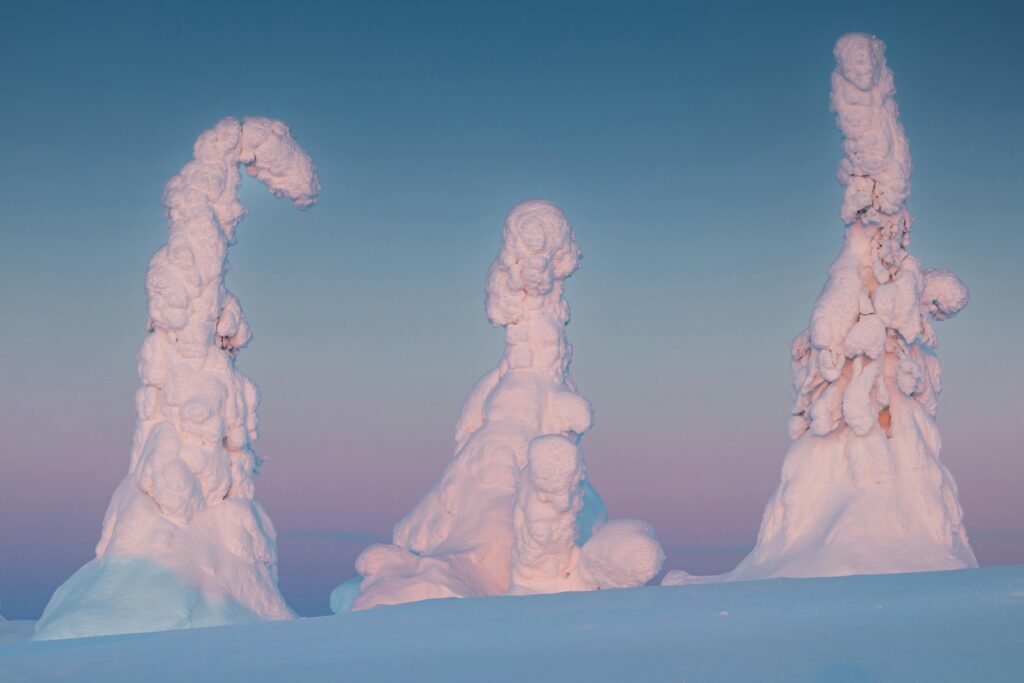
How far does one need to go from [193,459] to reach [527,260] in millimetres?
5277

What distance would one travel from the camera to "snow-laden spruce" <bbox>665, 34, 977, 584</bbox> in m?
16.5

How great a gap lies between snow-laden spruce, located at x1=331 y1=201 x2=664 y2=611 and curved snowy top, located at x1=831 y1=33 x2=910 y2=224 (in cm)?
429

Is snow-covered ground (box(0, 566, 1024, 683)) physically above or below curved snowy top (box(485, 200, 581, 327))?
below

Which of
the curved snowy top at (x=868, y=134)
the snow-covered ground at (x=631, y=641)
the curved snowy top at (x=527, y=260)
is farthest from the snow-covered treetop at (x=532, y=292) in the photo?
the snow-covered ground at (x=631, y=641)

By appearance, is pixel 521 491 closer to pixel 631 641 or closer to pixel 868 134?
pixel 868 134

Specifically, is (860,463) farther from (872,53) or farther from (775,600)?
(775,600)

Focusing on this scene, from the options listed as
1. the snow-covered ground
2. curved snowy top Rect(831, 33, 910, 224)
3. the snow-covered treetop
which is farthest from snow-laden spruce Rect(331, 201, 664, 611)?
the snow-covered ground

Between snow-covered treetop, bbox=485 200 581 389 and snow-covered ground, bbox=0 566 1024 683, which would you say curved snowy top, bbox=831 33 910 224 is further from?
snow-covered ground, bbox=0 566 1024 683

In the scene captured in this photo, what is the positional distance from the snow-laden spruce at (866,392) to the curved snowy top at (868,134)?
0.01 meters

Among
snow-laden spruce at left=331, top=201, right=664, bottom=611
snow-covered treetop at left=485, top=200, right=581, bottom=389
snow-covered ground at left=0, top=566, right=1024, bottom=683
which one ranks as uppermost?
snow-covered treetop at left=485, top=200, right=581, bottom=389

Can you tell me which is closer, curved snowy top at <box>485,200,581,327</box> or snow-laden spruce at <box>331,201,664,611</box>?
snow-laden spruce at <box>331,201,664,611</box>

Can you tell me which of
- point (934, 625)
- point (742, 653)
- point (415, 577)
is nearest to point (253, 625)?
point (742, 653)

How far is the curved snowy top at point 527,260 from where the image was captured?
19.9m

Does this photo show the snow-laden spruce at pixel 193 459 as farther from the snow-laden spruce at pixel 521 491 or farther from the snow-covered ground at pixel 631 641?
the snow-covered ground at pixel 631 641
